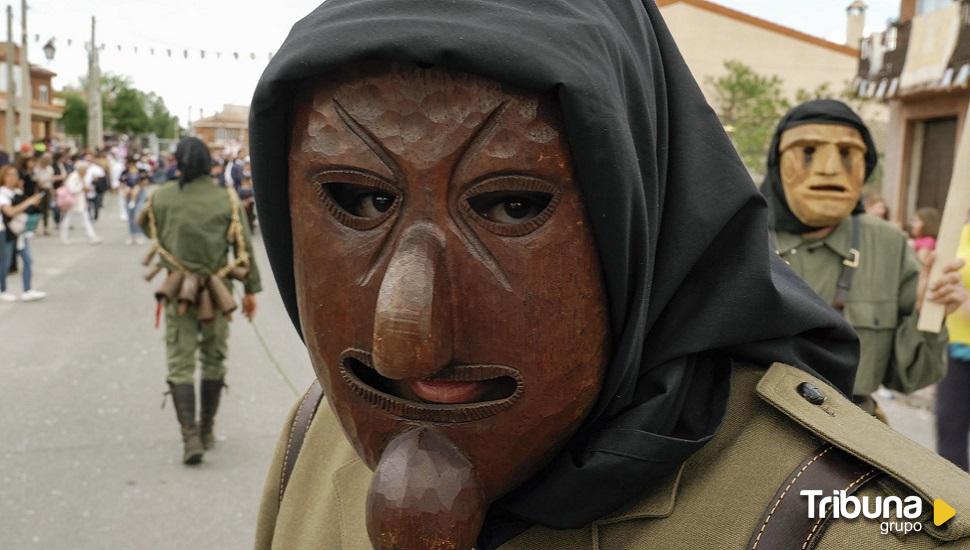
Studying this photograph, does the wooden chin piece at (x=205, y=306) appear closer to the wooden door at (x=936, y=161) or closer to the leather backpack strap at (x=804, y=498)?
the leather backpack strap at (x=804, y=498)

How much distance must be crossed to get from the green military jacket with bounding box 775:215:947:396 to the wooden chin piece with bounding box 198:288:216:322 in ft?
11.8

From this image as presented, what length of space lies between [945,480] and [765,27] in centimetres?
2993

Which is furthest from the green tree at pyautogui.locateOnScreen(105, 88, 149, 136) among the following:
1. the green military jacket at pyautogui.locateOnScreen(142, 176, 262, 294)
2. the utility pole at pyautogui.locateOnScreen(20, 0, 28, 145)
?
the green military jacket at pyautogui.locateOnScreen(142, 176, 262, 294)

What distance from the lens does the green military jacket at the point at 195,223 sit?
595 cm

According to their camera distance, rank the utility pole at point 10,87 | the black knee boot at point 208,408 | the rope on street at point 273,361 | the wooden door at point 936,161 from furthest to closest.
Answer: the utility pole at point 10,87, the wooden door at point 936,161, the rope on street at point 273,361, the black knee boot at point 208,408

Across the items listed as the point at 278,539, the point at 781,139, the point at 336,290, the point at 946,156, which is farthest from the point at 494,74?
the point at 946,156

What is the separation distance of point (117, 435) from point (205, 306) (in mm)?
1170

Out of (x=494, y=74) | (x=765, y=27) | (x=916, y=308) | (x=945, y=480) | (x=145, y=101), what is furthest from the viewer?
(x=145, y=101)

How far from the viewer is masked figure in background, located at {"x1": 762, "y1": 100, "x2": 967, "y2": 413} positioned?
3.54 meters

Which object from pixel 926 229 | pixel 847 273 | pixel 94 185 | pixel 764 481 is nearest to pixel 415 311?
pixel 764 481

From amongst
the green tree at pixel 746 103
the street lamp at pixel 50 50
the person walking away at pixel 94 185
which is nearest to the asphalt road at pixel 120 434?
the person walking away at pixel 94 185

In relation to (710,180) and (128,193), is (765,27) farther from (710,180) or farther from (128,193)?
(710,180)

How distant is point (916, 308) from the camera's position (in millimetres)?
3711

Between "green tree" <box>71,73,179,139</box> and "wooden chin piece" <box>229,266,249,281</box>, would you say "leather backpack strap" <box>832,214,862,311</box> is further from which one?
"green tree" <box>71,73,179,139</box>
